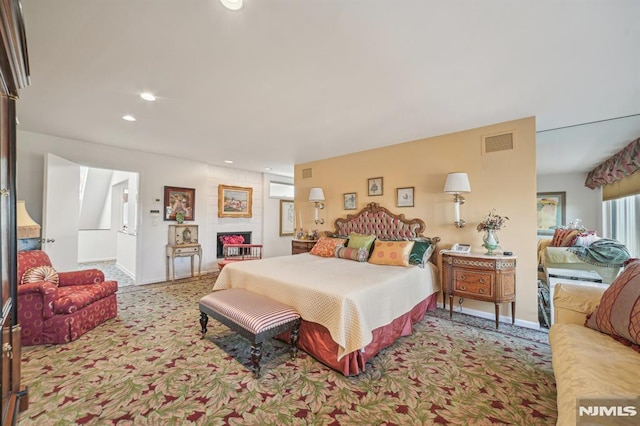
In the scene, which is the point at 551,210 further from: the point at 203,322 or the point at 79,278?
the point at 79,278

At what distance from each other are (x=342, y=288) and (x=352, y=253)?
1551 mm

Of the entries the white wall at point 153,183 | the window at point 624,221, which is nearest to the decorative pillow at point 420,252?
the window at point 624,221

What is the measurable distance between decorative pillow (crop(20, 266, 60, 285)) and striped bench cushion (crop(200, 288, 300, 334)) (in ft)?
6.22

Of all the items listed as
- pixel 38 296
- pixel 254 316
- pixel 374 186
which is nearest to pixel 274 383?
pixel 254 316

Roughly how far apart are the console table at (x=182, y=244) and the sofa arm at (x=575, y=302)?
227 inches

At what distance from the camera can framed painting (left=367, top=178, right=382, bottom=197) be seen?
4480mm

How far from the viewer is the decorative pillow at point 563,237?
3.35m

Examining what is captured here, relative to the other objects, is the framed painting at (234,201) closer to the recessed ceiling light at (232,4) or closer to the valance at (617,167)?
the recessed ceiling light at (232,4)

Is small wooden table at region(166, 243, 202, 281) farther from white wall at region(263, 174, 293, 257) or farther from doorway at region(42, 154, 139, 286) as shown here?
white wall at region(263, 174, 293, 257)

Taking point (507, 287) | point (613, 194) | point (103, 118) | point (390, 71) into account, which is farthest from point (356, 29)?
point (613, 194)

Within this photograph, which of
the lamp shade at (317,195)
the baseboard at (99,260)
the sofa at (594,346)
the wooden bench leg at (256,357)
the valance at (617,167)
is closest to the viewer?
the sofa at (594,346)

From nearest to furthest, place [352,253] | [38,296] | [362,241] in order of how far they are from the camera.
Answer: [38,296] < [352,253] < [362,241]

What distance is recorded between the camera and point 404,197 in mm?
4172

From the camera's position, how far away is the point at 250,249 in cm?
632
